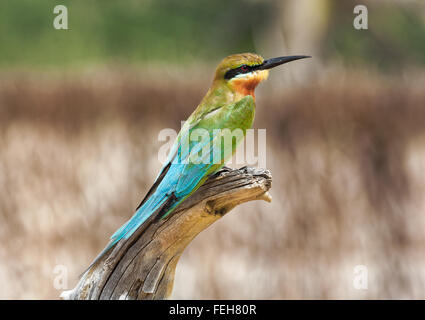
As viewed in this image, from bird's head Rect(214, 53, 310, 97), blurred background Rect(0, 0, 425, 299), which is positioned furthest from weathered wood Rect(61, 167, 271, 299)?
Result: blurred background Rect(0, 0, 425, 299)

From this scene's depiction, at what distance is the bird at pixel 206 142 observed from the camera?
8.68 feet

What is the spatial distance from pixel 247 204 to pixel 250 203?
0.03m

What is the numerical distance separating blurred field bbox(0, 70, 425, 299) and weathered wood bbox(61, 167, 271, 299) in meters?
1.77

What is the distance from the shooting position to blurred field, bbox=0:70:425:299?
15.0 ft

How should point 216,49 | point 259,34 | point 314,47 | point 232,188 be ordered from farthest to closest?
point 216,49 → point 259,34 → point 314,47 → point 232,188

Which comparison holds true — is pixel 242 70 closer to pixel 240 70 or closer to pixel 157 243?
pixel 240 70

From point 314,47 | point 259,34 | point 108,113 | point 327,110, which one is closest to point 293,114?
point 327,110

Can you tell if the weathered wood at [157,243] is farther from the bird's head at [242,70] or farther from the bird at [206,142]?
the bird's head at [242,70]

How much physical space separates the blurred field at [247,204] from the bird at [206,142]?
5.26 feet

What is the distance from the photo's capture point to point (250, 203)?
14.9 ft

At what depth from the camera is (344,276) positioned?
15.2 ft

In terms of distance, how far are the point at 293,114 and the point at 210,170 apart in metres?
2.08

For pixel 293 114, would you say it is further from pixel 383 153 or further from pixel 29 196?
pixel 29 196

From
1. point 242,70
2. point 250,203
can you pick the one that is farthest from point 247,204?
point 242,70
